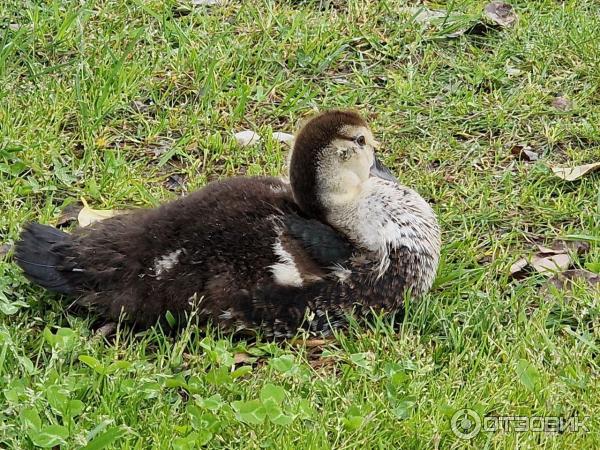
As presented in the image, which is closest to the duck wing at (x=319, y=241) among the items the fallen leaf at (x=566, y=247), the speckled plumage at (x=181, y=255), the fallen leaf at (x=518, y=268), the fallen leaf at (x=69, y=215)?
the speckled plumage at (x=181, y=255)

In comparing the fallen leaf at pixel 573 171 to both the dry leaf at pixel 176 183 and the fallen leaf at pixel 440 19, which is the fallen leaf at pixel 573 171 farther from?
the dry leaf at pixel 176 183

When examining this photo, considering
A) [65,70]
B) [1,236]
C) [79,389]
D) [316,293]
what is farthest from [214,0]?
[79,389]

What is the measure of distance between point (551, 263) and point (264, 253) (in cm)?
125

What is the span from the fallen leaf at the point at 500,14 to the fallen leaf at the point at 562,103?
668 mm

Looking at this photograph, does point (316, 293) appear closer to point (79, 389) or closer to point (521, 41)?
point (79, 389)

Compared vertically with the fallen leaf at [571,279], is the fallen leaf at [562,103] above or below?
above

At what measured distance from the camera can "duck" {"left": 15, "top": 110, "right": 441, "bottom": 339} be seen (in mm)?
3805

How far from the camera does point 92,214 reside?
4469mm

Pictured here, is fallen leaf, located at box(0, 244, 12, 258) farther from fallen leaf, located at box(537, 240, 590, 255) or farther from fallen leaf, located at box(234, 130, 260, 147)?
fallen leaf, located at box(537, 240, 590, 255)

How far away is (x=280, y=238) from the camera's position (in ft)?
12.7

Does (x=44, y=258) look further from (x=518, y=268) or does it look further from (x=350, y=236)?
(x=518, y=268)

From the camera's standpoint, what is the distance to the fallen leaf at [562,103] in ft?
17.5

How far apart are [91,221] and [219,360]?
1.12 m

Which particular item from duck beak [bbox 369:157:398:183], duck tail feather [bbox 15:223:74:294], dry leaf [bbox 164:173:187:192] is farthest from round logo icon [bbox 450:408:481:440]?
dry leaf [bbox 164:173:187:192]
